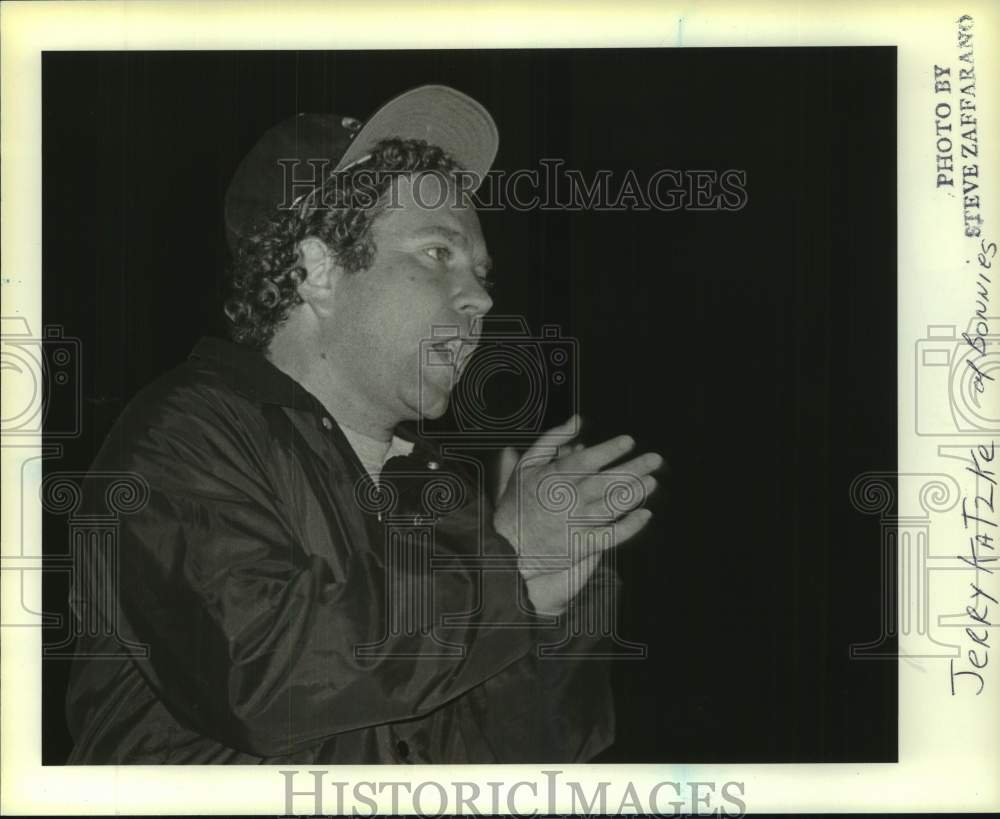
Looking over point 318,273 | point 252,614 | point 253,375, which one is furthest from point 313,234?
point 252,614

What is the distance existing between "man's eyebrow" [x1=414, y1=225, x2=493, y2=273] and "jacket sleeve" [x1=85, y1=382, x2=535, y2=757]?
68 centimetres

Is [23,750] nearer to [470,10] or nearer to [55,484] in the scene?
[55,484]

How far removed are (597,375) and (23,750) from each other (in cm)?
178

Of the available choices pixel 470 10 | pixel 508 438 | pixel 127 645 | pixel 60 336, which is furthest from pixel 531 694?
pixel 470 10

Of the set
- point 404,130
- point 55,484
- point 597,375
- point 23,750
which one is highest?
point 404,130

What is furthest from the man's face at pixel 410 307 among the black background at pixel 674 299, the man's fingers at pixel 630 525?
the man's fingers at pixel 630 525

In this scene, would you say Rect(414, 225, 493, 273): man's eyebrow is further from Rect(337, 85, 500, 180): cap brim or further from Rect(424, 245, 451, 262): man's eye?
Rect(337, 85, 500, 180): cap brim

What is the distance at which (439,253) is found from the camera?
306 centimetres

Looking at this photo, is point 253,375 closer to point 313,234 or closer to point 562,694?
point 313,234

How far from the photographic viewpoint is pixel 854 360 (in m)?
3.11

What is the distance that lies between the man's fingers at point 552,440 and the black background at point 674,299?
2.0 inches

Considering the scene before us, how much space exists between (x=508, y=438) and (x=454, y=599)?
43cm

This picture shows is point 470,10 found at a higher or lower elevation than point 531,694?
higher

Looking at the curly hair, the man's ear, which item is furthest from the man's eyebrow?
the man's ear
